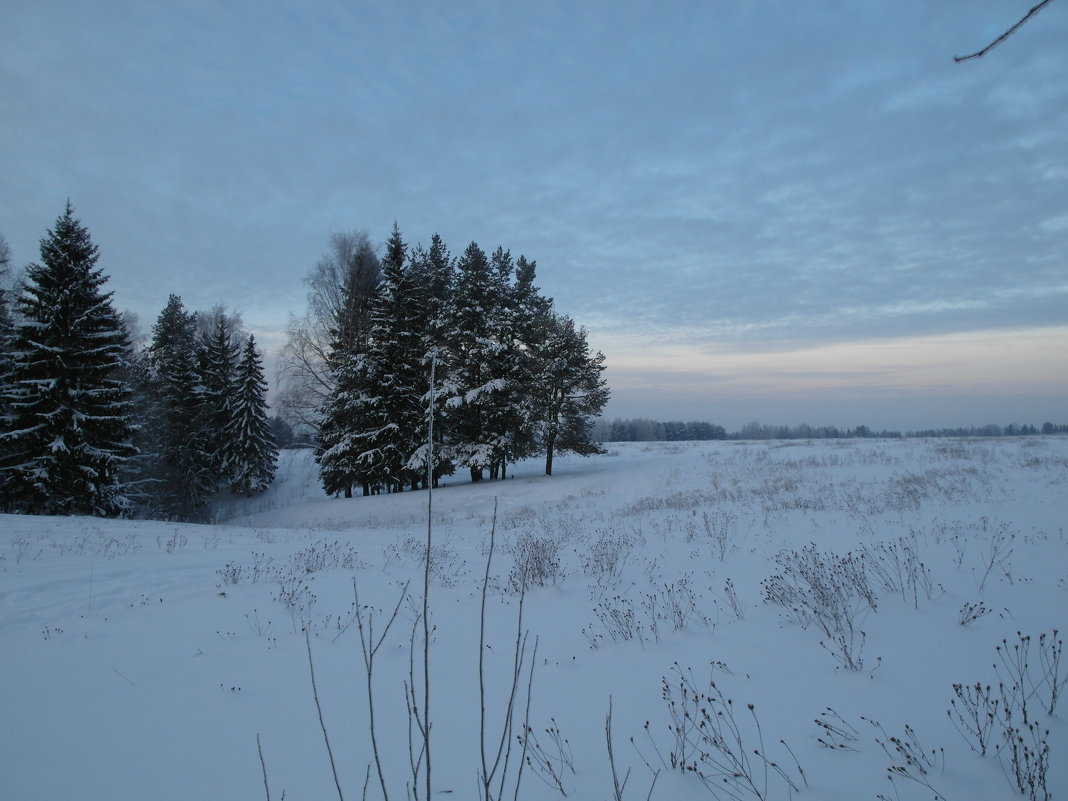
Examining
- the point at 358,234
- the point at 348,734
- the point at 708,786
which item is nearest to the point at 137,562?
the point at 348,734

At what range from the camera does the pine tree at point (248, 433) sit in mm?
26466

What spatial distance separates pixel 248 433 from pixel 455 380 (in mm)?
12852

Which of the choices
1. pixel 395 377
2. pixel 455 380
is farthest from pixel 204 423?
pixel 455 380

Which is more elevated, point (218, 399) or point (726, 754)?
point (218, 399)

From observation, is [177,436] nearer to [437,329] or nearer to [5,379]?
[5,379]

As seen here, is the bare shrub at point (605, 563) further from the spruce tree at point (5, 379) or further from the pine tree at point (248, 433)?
the pine tree at point (248, 433)

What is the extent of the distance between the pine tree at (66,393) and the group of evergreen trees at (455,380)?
7.57 m

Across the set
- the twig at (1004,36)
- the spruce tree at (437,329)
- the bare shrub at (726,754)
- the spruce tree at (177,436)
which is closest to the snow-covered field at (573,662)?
the bare shrub at (726,754)

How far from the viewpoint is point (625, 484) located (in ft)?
62.9

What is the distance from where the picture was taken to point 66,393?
1546 cm

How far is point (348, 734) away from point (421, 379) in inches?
763

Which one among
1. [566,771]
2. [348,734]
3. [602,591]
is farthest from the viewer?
[602,591]

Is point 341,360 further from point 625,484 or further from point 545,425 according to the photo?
point 625,484

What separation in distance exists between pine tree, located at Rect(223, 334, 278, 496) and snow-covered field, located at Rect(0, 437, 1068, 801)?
61.8ft
